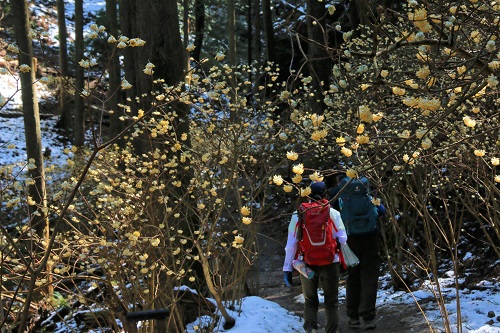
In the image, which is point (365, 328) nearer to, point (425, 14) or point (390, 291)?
point (390, 291)

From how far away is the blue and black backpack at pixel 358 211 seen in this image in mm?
5562

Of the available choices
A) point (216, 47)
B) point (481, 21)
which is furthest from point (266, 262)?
point (216, 47)

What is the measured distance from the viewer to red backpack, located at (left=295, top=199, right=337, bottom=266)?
4793mm

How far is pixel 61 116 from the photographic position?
2131 cm

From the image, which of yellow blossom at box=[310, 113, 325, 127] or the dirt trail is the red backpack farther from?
yellow blossom at box=[310, 113, 325, 127]

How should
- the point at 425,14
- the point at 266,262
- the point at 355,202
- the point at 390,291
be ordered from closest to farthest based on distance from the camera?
the point at 425,14
the point at 355,202
the point at 390,291
the point at 266,262

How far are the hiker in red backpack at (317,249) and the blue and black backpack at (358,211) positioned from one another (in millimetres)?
649

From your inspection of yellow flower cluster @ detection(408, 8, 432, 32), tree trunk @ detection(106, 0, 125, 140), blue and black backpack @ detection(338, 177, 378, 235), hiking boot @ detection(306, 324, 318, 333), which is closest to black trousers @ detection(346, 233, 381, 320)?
blue and black backpack @ detection(338, 177, 378, 235)

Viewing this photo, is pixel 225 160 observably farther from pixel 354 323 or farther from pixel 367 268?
pixel 354 323

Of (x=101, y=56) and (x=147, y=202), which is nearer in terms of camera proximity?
(x=147, y=202)

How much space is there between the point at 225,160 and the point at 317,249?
3.85ft

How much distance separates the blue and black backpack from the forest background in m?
0.23

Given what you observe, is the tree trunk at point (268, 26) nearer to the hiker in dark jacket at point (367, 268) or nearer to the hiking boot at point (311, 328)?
the hiker in dark jacket at point (367, 268)

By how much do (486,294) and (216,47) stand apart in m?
22.3
